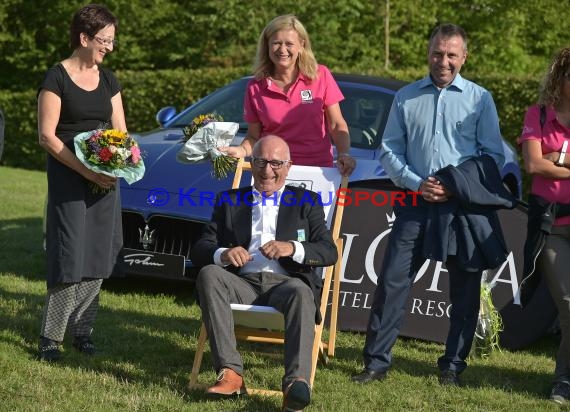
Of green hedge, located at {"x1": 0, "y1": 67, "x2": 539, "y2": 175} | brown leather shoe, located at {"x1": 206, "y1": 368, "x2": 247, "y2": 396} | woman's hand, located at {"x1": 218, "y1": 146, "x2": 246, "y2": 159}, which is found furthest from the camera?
green hedge, located at {"x1": 0, "y1": 67, "x2": 539, "y2": 175}

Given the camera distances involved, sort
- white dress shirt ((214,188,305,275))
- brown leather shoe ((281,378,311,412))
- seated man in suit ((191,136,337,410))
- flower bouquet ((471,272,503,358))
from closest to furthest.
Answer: brown leather shoe ((281,378,311,412))
seated man in suit ((191,136,337,410))
white dress shirt ((214,188,305,275))
flower bouquet ((471,272,503,358))

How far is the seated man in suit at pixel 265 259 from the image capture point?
5602mm

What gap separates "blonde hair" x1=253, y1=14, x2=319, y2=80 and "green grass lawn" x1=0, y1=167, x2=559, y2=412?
71.5 inches

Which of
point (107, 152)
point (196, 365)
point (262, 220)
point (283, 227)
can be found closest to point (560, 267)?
point (283, 227)

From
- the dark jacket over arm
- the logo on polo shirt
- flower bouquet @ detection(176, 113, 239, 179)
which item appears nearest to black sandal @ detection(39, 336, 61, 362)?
flower bouquet @ detection(176, 113, 239, 179)

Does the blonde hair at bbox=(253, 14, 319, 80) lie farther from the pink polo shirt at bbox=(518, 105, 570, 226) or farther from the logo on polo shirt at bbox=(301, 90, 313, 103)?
the pink polo shirt at bbox=(518, 105, 570, 226)

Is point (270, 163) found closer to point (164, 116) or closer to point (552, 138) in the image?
point (552, 138)

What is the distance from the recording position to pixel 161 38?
2325cm

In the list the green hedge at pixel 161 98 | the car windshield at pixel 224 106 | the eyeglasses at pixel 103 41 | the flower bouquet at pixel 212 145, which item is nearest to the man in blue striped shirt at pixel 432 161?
the flower bouquet at pixel 212 145

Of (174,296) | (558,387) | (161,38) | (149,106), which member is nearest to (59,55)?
(161,38)

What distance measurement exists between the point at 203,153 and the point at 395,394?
1.96 m

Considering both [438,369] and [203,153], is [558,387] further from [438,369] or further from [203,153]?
[203,153]

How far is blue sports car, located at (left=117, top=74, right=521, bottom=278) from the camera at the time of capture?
777 cm

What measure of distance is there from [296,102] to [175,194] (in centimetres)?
163
